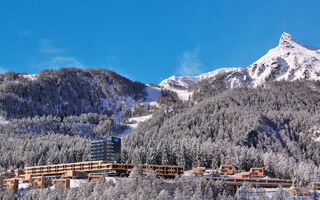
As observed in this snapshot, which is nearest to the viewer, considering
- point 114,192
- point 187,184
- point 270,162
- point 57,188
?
point 114,192

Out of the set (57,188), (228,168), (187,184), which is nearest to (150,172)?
(187,184)

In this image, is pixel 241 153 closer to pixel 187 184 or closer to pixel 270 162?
pixel 270 162

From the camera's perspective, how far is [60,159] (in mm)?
171750

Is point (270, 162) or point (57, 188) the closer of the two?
point (57, 188)

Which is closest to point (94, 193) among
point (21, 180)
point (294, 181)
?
point (21, 180)

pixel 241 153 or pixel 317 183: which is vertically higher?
pixel 241 153

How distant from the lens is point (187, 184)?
112438 millimetres

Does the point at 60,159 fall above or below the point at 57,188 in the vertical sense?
above

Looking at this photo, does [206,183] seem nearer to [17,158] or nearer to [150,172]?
[150,172]

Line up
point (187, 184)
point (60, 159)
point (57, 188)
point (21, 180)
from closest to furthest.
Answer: point (187, 184) → point (57, 188) → point (21, 180) → point (60, 159)

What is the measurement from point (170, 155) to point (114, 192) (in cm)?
5935

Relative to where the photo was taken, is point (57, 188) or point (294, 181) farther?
point (294, 181)

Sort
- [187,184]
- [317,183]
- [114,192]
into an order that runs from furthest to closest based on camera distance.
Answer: [317,183]
[187,184]
[114,192]

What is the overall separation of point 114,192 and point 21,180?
57.1 meters
